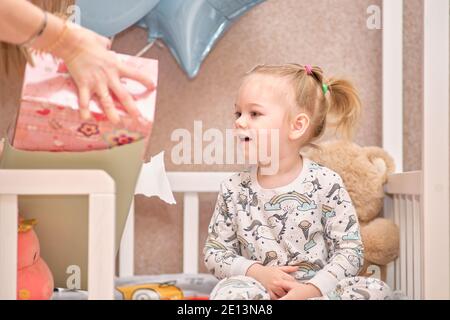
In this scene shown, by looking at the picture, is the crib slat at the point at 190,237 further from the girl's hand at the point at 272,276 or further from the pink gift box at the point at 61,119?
the pink gift box at the point at 61,119

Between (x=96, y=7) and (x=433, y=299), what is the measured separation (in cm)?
76

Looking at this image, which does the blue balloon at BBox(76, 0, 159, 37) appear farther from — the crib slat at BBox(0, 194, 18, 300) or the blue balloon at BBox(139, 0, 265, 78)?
the crib slat at BBox(0, 194, 18, 300)

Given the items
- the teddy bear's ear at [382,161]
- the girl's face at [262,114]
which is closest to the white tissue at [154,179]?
the girl's face at [262,114]

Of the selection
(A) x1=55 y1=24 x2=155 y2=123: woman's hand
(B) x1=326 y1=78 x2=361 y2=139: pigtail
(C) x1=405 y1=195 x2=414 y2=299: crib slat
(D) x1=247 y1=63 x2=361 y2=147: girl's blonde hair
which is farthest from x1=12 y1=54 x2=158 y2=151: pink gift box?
(C) x1=405 y1=195 x2=414 y2=299: crib slat

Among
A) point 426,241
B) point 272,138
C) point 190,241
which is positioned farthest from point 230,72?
point 426,241

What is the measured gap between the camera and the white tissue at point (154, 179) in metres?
1.09

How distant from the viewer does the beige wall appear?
1162mm

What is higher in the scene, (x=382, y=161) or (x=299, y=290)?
(x=382, y=161)

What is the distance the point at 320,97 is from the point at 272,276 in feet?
1.19

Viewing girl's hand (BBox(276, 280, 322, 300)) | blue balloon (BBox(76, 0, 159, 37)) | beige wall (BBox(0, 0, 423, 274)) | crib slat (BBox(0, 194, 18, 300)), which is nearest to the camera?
crib slat (BBox(0, 194, 18, 300))

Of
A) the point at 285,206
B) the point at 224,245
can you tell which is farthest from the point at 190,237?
the point at 285,206

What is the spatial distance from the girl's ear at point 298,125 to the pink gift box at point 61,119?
33 cm

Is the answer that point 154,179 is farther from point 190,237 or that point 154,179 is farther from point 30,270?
point 30,270

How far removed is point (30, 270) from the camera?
2.84ft
